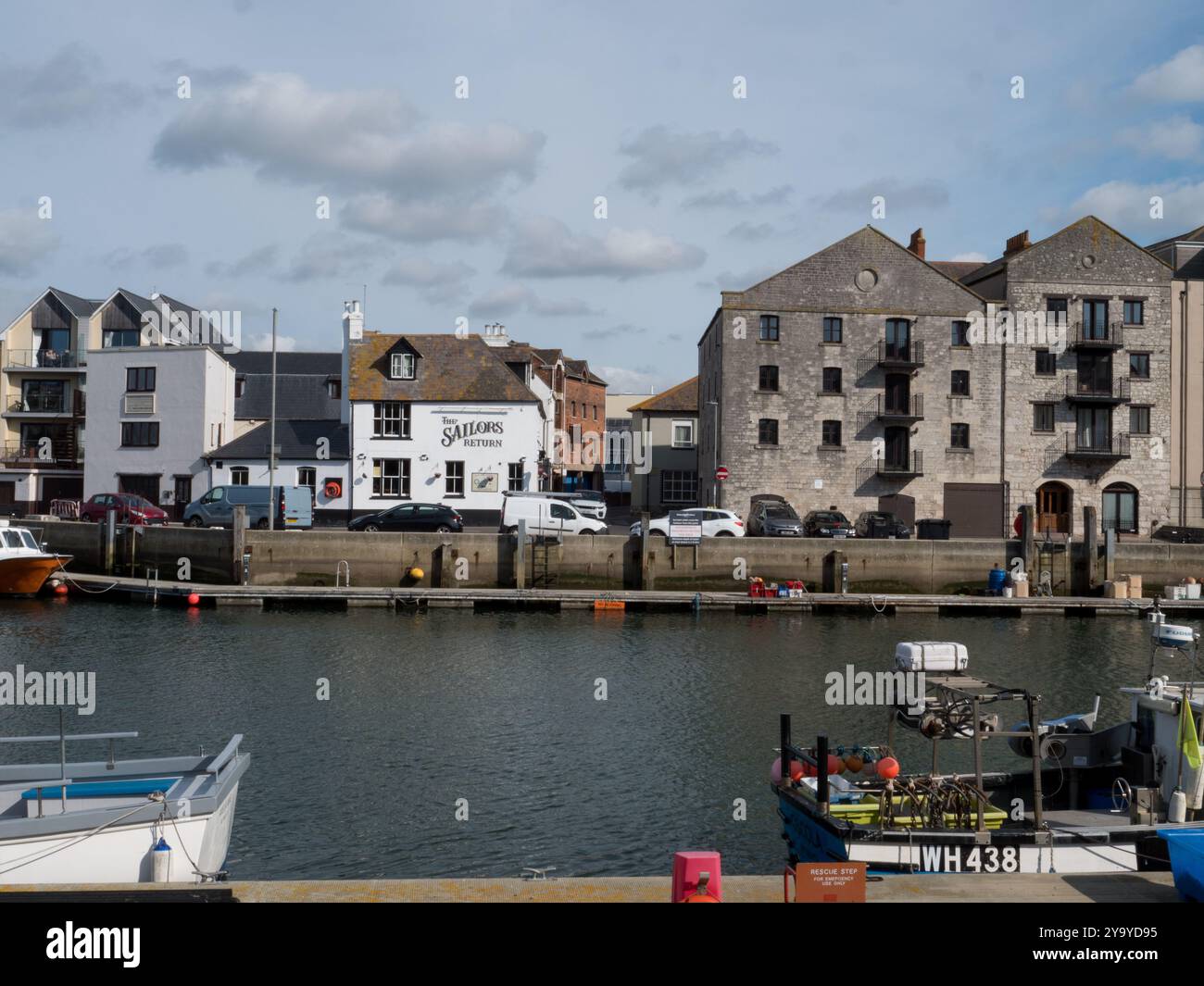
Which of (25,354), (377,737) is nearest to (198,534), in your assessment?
(377,737)

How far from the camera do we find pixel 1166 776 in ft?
51.5

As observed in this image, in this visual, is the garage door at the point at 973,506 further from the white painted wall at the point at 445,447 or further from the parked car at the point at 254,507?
the parked car at the point at 254,507

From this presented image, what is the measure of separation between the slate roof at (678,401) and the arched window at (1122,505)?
27925 millimetres

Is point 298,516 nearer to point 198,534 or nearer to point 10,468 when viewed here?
→ point 198,534

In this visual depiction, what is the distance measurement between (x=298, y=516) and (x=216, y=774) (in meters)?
35.3

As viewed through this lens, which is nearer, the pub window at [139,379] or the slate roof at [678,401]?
the pub window at [139,379]

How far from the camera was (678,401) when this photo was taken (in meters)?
77.8

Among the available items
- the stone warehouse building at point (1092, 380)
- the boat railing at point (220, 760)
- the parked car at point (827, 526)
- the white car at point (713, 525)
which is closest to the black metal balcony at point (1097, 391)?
the stone warehouse building at point (1092, 380)

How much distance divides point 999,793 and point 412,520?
33.8 m

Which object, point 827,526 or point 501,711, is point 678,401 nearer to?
point 827,526

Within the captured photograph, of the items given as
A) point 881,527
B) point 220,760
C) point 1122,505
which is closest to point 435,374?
point 881,527

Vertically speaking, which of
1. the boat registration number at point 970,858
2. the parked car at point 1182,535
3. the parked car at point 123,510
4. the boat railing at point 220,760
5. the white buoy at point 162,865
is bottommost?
the boat registration number at point 970,858

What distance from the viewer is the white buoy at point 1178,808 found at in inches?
578

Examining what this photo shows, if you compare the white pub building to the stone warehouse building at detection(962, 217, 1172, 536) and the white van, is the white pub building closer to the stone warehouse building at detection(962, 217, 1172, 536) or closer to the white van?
the white van
